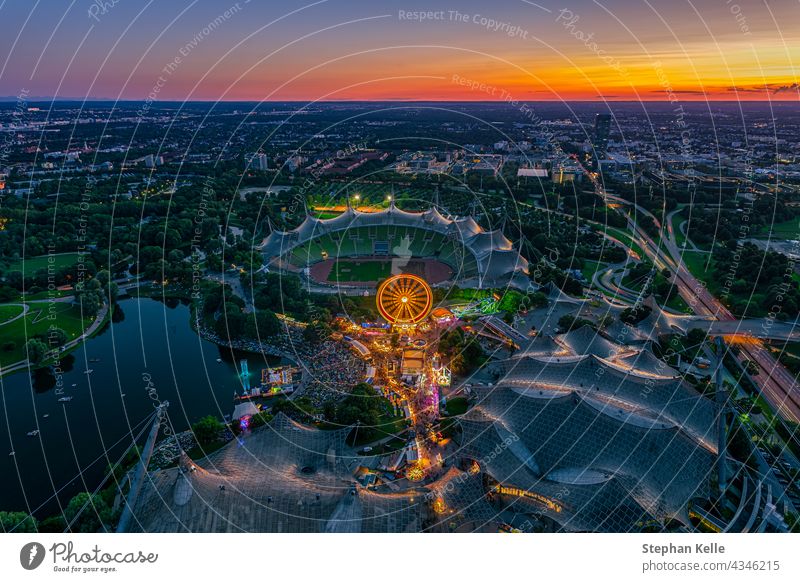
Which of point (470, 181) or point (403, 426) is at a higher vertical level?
point (470, 181)

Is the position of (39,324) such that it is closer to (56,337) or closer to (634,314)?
(56,337)

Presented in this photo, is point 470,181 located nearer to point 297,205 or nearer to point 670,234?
point 297,205

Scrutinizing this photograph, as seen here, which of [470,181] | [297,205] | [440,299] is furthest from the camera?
[470,181]

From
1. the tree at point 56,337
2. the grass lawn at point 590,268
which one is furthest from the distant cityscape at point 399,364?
the grass lawn at point 590,268

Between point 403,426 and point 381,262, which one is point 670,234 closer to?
point 381,262

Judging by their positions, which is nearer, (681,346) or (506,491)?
(506,491)

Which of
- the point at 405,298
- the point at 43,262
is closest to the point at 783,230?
the point at 405,298

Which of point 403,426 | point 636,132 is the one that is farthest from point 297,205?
point 636,132

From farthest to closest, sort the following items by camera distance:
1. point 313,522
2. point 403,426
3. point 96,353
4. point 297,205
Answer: point 297,205, point 96,353, point 403,426, point 313,522

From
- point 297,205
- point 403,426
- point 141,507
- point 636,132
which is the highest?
point 636,132
